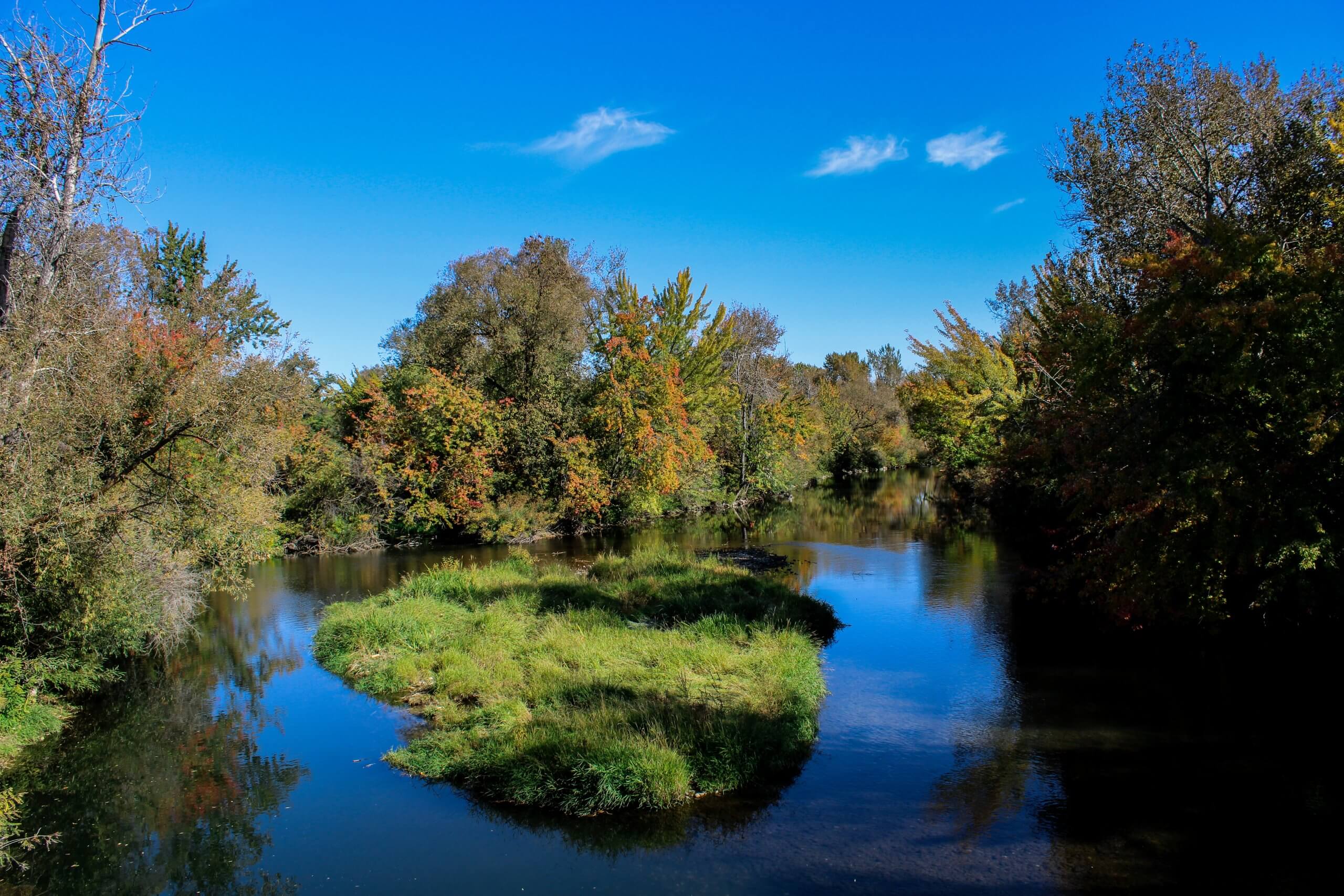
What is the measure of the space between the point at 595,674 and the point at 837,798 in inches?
192

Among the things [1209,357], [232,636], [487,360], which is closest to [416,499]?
[487,360]

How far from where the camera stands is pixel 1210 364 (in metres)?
10.5

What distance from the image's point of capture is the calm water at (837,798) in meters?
7.67

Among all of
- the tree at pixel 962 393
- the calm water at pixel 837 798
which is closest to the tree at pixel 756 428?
the tree at pixel 962 393

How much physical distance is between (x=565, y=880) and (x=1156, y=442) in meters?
10.1

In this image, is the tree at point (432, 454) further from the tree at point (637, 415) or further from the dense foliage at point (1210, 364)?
the dense foliage at point (1210, 364)

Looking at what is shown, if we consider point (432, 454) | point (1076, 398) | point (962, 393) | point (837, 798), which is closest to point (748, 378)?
point (962, 393)

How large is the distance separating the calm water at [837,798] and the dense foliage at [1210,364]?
2119 mm

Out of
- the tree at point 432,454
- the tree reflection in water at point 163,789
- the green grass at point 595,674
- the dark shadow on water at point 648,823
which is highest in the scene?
the tree at point 432,454

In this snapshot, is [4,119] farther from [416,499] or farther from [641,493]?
[641,493]

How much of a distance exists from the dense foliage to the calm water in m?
2.12

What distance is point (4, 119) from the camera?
31.1 ft

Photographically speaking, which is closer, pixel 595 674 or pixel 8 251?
pixel 8 251

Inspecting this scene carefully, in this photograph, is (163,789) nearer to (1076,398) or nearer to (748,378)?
(1076,398)
